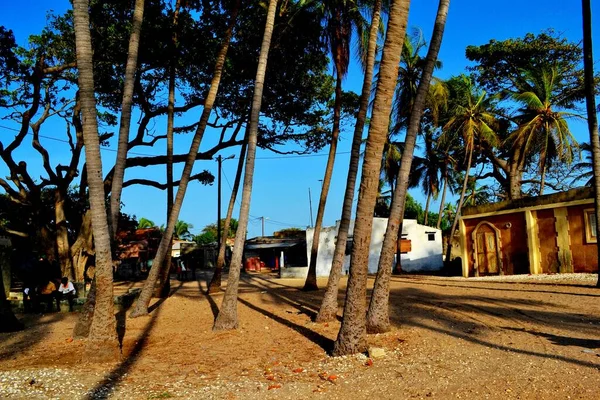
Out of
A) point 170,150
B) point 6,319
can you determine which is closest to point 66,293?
point 6,319

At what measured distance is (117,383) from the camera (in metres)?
6.66

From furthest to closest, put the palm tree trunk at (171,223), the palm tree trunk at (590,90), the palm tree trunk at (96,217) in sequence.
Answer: the palm tree trunk at (590,90), the palm tree trunk at (171,223), the palm tree trunk at (96,217)

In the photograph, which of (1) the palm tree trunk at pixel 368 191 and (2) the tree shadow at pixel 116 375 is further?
(1) the palm tree trunk at pixel 368 191

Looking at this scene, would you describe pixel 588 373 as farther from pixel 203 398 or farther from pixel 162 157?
pixel 162 157

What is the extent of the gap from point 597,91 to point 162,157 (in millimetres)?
24686

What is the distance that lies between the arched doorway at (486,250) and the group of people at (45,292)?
56.8ft

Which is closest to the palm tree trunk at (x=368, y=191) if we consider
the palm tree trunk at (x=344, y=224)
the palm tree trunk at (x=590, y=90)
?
the palm tree trunk at (x=344, y=224)

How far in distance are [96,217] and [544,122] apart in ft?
82.2

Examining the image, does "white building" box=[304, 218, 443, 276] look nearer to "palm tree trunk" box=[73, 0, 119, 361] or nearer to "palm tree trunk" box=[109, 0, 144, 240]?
"palm tree trunk" box=[109, 0, 144, 240]

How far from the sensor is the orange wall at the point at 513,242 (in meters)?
21.6

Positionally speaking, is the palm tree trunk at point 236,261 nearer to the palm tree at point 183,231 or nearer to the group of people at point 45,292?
the group of people at point 45,292

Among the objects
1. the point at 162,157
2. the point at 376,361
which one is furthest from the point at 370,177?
the point at 162,157

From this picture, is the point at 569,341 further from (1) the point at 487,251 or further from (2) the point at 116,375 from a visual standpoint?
(1) the point at 487,251

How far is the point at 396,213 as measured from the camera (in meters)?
9.17
